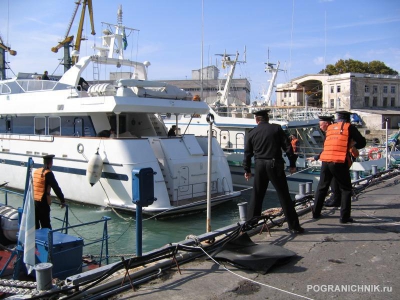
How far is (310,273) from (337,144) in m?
2.40

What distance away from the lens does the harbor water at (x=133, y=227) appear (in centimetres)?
855

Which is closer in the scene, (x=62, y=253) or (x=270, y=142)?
(x=62, y=253)

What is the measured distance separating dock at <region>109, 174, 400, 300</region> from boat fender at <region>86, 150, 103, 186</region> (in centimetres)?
619

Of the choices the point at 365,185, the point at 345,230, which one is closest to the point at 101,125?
the point at 365,185

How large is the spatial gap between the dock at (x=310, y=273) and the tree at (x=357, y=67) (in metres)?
60.9

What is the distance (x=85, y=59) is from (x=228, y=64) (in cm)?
1202

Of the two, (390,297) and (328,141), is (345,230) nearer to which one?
(328,141)

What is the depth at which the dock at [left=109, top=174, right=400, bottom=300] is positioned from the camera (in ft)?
11.7

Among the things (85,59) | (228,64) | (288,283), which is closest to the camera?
(288,283)

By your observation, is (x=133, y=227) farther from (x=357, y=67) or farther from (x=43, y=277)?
(x=357, y=67)

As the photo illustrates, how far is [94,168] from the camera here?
1047 centimetres

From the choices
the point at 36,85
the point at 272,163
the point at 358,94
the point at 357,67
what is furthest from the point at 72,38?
the point at 357,67

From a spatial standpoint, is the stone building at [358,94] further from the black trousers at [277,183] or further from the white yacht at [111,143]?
the black trousers at [277,183]

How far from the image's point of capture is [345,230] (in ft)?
18.0
